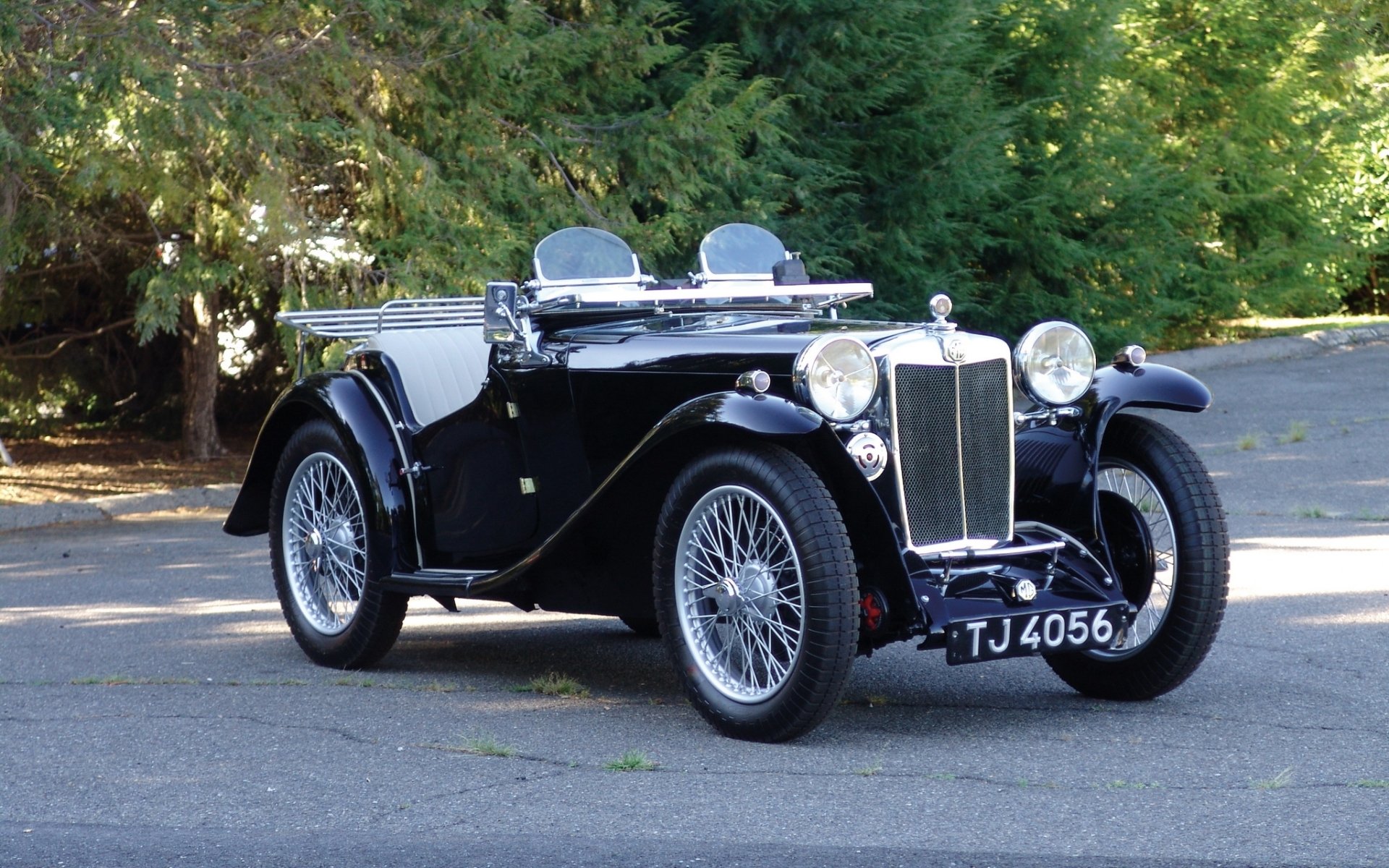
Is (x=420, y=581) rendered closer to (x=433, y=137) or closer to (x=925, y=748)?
(x=925, y=748)

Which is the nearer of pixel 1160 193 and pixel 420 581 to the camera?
pixel 420 581

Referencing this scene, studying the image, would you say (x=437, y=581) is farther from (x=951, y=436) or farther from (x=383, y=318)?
(x=951, y=436)

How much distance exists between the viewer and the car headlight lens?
508cm

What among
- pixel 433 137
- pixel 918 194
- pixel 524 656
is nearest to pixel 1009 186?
pixel 918 194

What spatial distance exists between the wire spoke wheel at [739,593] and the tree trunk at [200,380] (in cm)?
850

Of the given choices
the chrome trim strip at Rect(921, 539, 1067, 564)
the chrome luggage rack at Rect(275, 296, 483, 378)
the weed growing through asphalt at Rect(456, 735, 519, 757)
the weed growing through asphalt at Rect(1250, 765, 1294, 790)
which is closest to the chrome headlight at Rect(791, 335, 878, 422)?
the chrome trim strip at Rect(921, 539, 1067, 564)

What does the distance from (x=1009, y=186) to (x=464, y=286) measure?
7.59 metres

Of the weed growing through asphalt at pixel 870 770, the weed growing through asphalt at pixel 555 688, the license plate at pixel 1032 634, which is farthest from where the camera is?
the weed growing through asphalt at pixel 555 688

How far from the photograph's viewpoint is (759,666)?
15.2ft

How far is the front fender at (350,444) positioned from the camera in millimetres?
5754

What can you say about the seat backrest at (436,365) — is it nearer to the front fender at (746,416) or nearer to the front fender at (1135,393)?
the front fender at (746,416)

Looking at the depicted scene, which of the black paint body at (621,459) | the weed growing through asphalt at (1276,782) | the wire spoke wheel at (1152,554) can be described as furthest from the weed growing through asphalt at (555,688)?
the weed growing through asphalt at (1276,782)

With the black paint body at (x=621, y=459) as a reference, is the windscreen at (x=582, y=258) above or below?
above

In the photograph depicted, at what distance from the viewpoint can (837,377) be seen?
14.9ft
